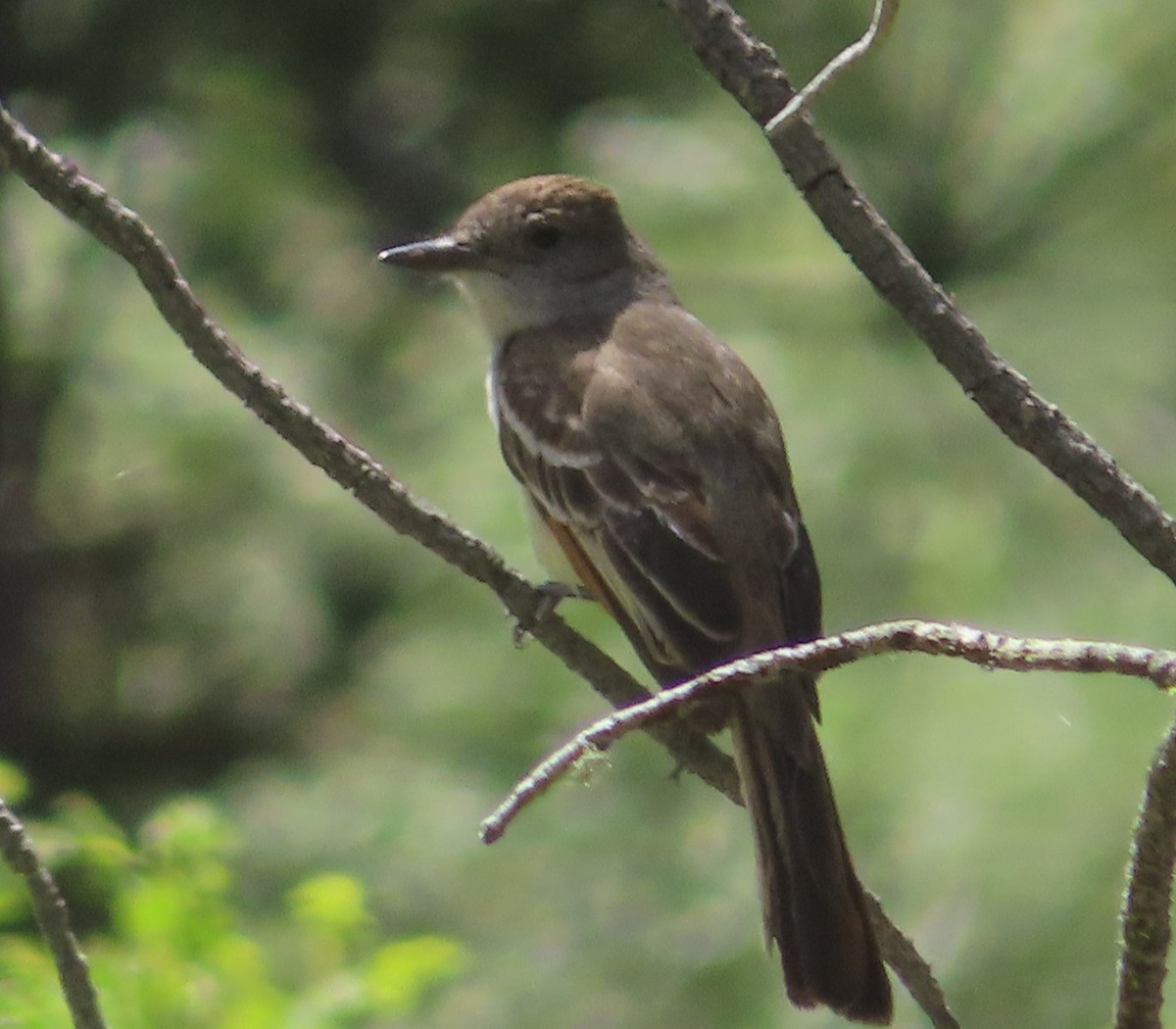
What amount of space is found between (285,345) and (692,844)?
10.5 ft

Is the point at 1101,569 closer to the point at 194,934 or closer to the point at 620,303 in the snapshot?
the point at 620,303

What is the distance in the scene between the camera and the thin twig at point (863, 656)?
5.38 feet

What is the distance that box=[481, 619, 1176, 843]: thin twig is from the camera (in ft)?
5.38

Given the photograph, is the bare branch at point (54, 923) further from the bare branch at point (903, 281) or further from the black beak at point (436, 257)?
the black beak at point (436, 257)

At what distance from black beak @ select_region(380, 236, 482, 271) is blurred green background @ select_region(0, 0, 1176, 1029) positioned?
1.21 meters

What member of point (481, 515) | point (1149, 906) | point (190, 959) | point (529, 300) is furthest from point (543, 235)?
point (1149, 906)

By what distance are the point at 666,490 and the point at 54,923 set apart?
1.71 m

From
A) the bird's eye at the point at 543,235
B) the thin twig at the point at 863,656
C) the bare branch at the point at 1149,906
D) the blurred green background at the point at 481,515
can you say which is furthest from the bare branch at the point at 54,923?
the bird's eye at the point at 543,235

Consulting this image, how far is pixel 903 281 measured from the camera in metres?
2.04

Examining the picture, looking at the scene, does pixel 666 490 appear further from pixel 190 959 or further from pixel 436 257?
pixel 190 959

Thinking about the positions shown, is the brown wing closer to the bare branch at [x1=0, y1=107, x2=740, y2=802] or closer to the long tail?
the long tail

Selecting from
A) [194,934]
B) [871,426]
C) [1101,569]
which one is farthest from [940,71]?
[194,934]

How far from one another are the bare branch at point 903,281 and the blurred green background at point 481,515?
1428mm

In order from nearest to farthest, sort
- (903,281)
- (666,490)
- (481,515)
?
(903,281) → (666,490) → (481,515)
